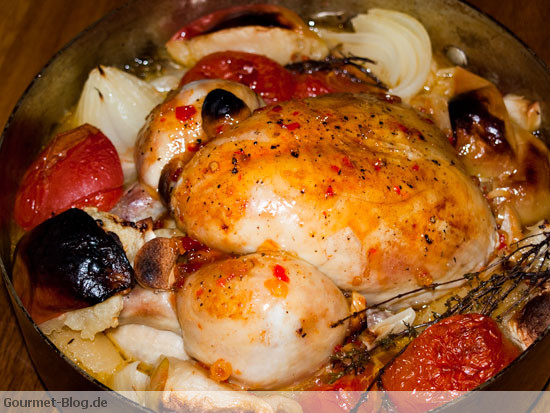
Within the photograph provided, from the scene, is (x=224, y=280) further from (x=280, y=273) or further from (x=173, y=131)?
(x=173, y=131)

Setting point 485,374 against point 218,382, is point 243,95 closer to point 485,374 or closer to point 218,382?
point 218,382

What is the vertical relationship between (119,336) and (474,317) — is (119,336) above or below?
below

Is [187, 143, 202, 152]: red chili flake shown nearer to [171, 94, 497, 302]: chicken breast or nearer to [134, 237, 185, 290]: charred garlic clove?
[171, 94, 497, 302]: chicken breast

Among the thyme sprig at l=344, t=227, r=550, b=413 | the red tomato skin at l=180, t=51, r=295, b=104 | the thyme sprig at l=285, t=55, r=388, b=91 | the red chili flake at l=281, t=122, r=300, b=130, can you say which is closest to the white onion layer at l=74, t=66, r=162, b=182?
the red tomato skin at l=180, t=51, r=295, b=104

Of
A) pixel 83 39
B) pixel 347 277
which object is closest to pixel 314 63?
pixel 83 39

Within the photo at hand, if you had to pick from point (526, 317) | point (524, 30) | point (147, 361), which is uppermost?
point (524, 30)

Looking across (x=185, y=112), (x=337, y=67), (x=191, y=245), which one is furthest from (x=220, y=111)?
(x=337, y=67)

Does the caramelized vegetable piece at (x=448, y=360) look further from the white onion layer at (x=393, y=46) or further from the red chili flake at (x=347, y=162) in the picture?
the white onion layer at (x=393, y=46)
